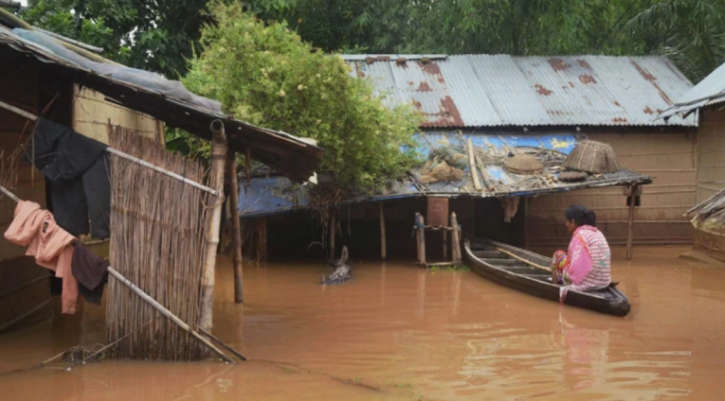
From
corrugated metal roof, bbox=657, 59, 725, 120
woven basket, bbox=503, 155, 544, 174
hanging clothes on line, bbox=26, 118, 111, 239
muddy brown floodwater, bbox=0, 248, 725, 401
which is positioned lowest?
muddy brown floodwater, bbox=0, 248, 725, 401

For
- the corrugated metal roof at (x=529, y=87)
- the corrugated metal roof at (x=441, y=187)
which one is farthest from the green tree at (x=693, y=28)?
the corrugated metal roof at (x=441, y=187)

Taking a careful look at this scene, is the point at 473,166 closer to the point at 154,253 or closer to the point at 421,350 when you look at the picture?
the point at 421,350

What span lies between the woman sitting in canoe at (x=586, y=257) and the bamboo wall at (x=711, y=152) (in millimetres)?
5604

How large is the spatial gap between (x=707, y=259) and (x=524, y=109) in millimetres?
4348

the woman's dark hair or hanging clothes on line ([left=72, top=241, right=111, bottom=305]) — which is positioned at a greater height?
the woman's dark hair

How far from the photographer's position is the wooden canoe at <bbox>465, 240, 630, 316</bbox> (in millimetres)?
7977

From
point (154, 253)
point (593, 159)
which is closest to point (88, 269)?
point (154, 253)

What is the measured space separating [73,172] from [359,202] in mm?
6605

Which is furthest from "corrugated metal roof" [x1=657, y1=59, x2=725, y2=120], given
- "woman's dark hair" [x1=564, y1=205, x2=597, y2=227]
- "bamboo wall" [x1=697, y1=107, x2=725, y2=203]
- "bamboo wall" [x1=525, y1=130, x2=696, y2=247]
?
"woman's dark hair" [x1=564, y1=205, x2=597, y2=227]

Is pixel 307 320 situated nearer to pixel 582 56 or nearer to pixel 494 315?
pixel 494 315

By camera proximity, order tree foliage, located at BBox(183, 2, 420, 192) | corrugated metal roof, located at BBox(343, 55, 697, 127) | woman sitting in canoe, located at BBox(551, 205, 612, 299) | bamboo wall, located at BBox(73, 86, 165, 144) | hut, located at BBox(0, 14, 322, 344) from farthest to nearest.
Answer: corrugated metal roof, located at BBox(343, 55, 697, 127), tree foliage, located at BBox(183, 2, 420, 192), bamboo wall, located at BBox(73, 86, 165, 144), woman sitting in canoe, located at BBox(551, 205, 612, 299), hut, located at BBox(0, 14, 322, 344)

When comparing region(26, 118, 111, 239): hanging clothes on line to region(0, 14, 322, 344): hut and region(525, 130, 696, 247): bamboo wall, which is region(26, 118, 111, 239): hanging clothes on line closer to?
region(0, 14, 322, 344): hut

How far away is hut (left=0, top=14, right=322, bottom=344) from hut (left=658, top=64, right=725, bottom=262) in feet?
25.0

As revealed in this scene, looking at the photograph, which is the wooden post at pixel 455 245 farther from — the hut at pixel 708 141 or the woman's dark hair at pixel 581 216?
the hut at pixel 708 141
